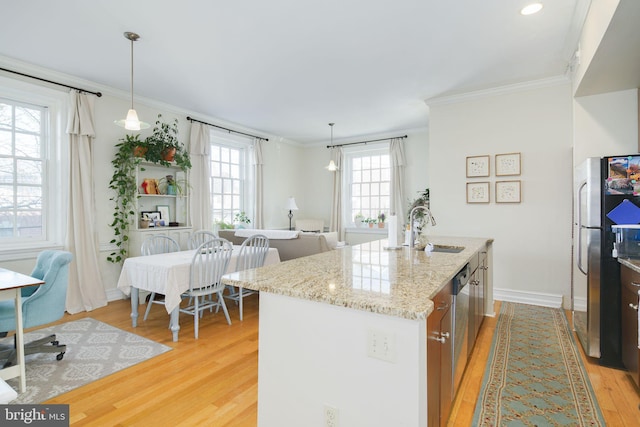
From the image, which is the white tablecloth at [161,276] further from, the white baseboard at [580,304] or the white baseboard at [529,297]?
the white baseboard at [529,297]

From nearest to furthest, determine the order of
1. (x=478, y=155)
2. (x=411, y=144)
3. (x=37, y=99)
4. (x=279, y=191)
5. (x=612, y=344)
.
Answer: (x=612, y=344) < (x=37, y=99) < (x=478, y=155) < (x=411, y=144) < (x=279, y=191)

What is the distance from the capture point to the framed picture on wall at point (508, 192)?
13.7ft

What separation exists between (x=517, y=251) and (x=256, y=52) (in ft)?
12.7

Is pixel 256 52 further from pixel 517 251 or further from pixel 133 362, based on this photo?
pixel 517 251

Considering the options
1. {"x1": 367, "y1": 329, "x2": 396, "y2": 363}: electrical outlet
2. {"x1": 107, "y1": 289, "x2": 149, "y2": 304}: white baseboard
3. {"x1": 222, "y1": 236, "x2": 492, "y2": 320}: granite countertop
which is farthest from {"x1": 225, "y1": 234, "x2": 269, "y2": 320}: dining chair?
{"x1": 367, "y1": 329, "x2": 396, "y2": 363}: electrical outlet

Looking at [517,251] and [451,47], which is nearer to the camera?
[451,47]


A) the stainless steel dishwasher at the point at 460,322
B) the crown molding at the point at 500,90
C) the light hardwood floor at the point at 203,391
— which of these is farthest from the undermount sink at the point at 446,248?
the crown molding at the point at 500,90

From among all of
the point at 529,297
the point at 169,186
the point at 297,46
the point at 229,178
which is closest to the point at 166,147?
the point at 169,186

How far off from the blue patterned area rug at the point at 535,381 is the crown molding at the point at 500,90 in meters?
2.77

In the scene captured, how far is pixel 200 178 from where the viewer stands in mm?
5359

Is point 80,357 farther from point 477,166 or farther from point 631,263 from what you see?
point 477,166

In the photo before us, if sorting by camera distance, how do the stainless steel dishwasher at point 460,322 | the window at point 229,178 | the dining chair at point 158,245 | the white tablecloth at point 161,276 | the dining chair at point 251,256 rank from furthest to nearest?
the window at point 229,178 → the dining chair at point 158,245 → the dining chair at point 251,256 → the white tablecloth at point 161,276 → the stainless steel dishwasher at point 460,322

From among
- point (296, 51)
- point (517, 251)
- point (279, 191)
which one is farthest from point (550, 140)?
point (279, 191)

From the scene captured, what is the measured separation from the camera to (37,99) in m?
3.78
